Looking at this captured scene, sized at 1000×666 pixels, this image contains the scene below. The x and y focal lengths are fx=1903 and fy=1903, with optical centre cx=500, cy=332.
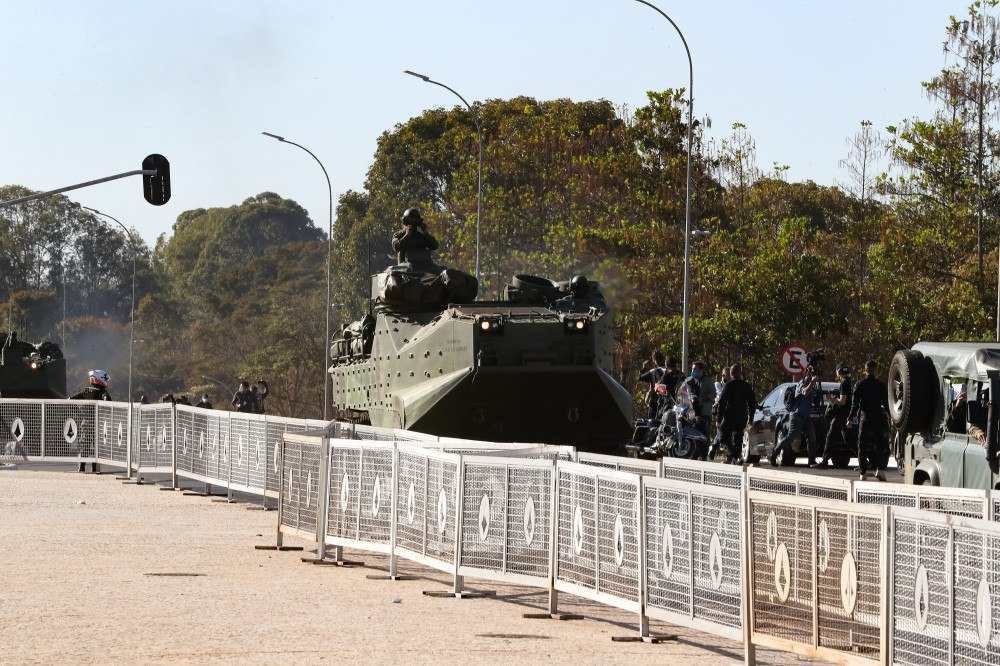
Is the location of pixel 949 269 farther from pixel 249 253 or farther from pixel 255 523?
pixel 249 253

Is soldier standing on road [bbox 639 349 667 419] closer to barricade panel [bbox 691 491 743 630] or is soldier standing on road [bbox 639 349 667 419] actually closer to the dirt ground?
the dirt ground

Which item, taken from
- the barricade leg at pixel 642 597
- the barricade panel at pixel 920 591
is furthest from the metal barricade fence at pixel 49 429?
the barricade panel at pixel 920 591

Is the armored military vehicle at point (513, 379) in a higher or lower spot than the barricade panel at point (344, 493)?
higher

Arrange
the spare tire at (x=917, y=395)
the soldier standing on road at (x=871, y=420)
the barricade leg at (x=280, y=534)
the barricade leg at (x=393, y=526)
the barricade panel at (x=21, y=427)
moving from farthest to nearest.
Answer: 1. the barricade panel at (x=21, y=427)
2. the soldier standing on road at (x=871, y=420)
3. the barricade leg at (x=280, y=534)
4. the spare tire at (x=917, y=395)
5. the barricade leg at (x=393, y=526)

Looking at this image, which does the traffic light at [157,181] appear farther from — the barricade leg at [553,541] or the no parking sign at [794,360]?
the barricade leg at [553,541]

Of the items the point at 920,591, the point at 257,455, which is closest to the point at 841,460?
the point at 257,455

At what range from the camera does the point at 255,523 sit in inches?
883

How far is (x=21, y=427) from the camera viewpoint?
3478cm

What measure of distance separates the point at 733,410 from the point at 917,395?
9952mm

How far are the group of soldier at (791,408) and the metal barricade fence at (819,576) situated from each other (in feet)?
49.9

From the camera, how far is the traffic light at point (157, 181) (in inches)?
1526

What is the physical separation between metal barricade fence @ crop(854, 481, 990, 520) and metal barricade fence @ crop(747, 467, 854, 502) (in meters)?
0.14

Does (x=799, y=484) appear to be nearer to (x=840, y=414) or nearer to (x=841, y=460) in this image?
(x=840, y=414)

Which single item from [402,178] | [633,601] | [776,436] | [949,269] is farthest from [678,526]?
[402,178]
